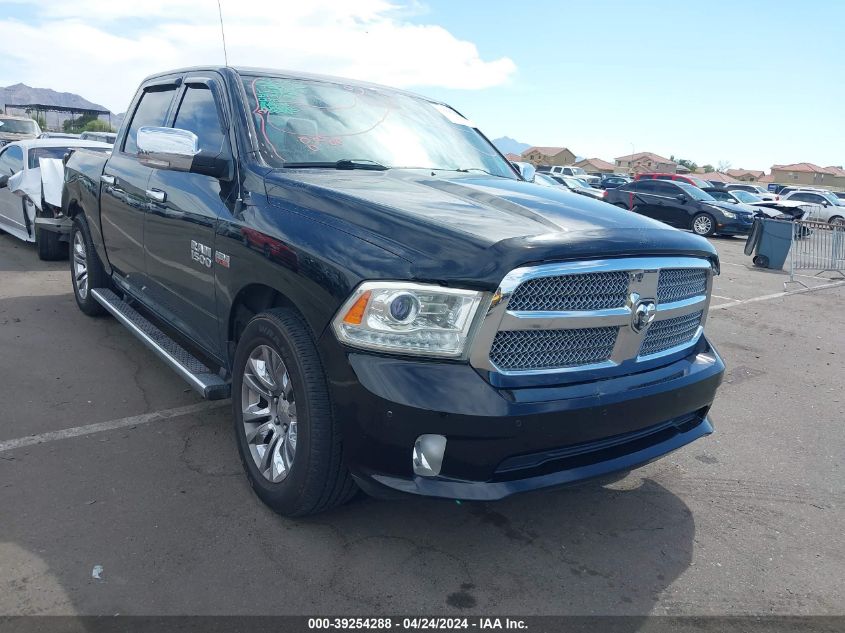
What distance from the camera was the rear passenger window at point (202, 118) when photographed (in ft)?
12.6

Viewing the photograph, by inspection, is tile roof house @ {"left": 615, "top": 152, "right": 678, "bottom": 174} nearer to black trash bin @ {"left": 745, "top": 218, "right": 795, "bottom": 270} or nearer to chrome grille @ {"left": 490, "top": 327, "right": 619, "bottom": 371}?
black trash bin @ {"left": 745, "top": 218, "right": 795, "bottom": 270}

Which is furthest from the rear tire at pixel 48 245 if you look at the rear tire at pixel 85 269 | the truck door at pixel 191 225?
the truck door at pixel 191 225

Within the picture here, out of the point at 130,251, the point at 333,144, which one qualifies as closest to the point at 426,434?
the point at 333,144

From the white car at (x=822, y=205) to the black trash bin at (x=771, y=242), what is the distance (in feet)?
47.1

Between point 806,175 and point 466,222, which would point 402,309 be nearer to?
point 466,222

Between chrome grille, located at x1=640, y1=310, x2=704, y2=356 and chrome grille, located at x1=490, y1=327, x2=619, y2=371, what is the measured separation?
0.27m

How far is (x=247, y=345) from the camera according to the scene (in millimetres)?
3234

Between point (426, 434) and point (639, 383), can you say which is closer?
point (426, 434)

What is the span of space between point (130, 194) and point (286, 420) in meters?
2.46

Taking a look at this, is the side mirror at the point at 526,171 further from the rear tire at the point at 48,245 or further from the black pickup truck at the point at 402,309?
the rear tire at the point at 48,245

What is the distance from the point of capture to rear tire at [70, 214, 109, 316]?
577 cm

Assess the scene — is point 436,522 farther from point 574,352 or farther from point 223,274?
point 223,274

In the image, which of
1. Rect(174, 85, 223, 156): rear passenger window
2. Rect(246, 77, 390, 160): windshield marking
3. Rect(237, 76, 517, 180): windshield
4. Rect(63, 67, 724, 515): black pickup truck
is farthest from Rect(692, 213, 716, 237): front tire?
Rect(174, 85, 223, 156): rear passenger window

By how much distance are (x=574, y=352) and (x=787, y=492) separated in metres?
1.94
